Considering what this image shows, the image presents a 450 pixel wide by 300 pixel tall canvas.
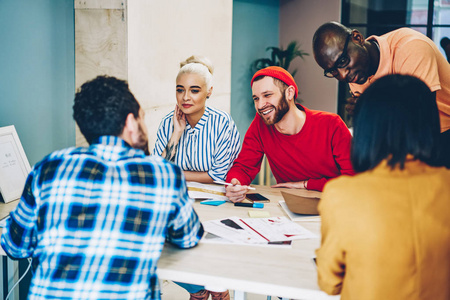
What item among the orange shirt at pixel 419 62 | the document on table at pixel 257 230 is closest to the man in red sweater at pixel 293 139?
the orange shirt at pixel 419 62

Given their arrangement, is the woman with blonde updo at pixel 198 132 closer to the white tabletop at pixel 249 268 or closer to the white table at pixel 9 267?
the white table at pixel 9 267

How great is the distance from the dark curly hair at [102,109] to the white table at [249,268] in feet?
1.45

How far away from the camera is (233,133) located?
8.52 ft

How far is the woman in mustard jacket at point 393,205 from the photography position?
101cm

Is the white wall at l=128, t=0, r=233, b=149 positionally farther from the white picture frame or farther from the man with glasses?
the man with glasses

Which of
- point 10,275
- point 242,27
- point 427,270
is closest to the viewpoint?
point 427,270

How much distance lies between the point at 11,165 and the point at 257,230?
1308mm

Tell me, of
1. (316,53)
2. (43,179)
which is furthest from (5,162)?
(316,53)

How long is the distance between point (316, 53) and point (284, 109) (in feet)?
1.07

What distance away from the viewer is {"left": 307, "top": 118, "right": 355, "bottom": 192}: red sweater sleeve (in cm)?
223

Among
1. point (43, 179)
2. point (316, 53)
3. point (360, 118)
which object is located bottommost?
point (43, 179)

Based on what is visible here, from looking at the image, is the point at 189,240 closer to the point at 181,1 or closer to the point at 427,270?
the point at 427,270

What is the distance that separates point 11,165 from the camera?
2.19 meters

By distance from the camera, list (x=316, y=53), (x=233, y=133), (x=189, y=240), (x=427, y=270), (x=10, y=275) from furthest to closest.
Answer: (x=233, y=133) → (x=316, y=53) → (x=10, y=275) → (x=189, y=240) → (x=427, y=270)
